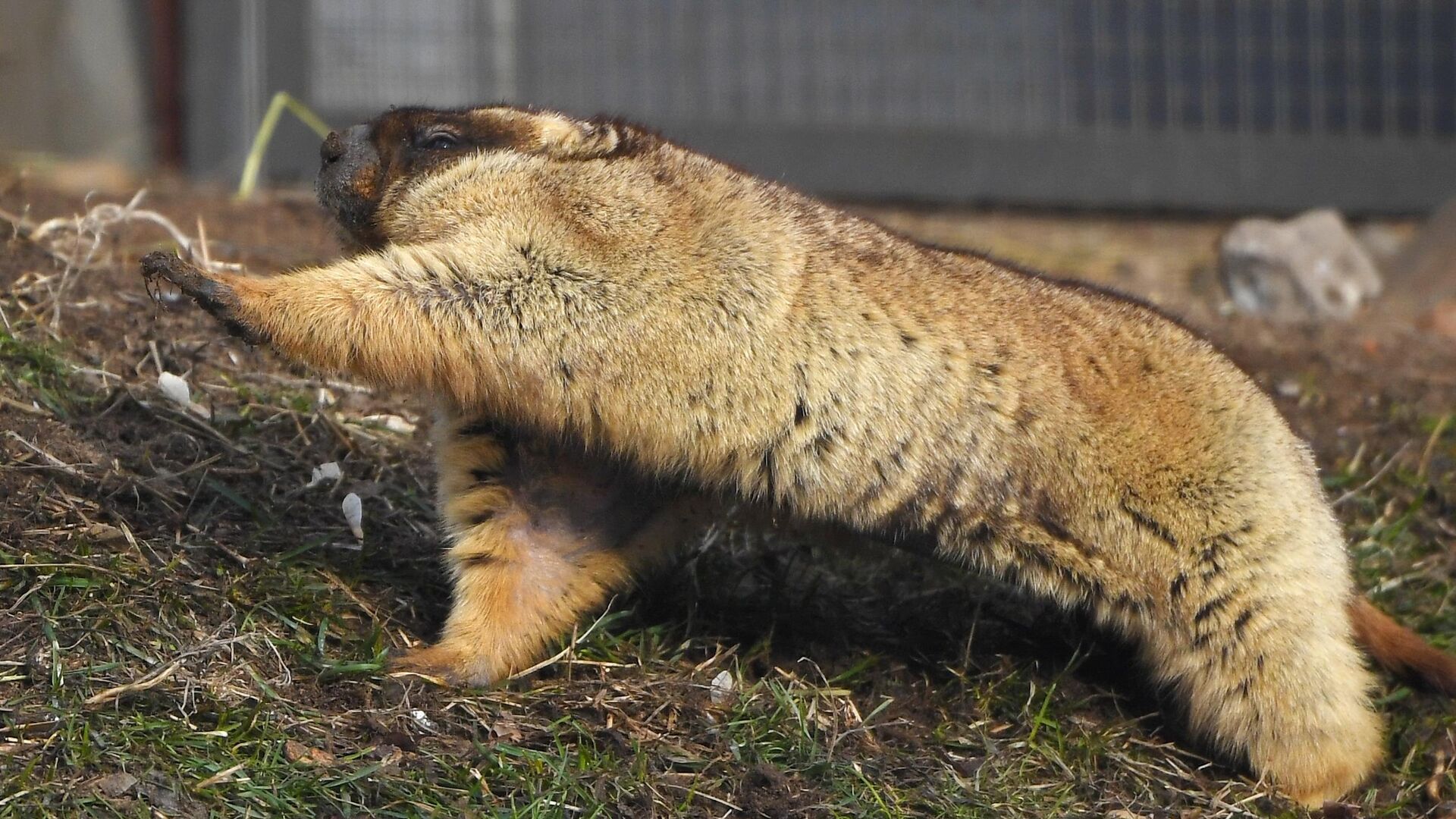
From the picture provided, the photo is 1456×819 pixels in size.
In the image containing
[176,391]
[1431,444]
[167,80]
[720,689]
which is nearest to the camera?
[720,689]

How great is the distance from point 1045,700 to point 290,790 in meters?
2.12

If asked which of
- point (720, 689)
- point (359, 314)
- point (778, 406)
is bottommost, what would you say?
point (720, 689)

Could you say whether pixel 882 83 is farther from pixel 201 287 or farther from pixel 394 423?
pixel 201 287

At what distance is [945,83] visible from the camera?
939 centimetres

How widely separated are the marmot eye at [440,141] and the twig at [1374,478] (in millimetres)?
3311

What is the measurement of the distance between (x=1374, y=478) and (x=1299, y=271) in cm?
308

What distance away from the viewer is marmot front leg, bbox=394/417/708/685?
4.25 m

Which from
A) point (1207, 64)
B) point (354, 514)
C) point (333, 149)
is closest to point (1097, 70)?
point (1207, 64)

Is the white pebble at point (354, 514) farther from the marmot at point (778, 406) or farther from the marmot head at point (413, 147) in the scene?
the marmot head at point (413, 147)

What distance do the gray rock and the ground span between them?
9.12 feet

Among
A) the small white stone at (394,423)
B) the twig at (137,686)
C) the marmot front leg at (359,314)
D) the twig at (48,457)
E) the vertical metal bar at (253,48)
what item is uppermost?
the vertical metal bar at (253,48)

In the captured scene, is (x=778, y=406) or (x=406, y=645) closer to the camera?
(x=778, y=406)

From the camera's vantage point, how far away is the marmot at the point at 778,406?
3953 mm

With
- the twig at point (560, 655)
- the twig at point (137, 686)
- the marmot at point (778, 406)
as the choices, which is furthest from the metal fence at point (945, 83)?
the twig at point (137, 686)
